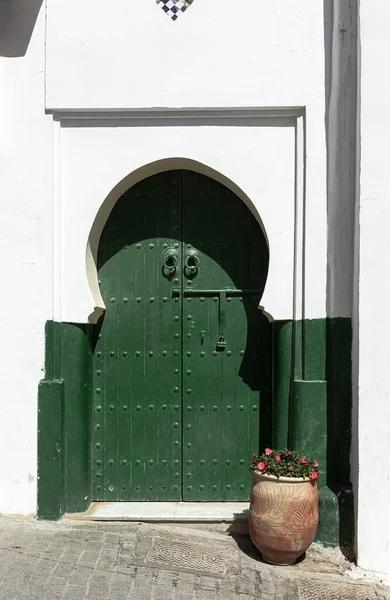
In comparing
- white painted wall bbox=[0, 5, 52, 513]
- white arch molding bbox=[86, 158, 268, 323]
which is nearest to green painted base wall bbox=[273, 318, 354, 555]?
white arch molding bbox=[86, 158, 268, 323]

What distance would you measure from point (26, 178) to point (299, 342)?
243 centimetres

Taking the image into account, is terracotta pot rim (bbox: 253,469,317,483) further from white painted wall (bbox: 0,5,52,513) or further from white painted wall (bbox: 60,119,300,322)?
white painted wall (bbox: 0,5,52,513)

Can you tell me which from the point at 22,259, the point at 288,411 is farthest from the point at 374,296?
the point at 22,259

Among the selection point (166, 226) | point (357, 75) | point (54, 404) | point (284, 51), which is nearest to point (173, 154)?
point (166, 226)

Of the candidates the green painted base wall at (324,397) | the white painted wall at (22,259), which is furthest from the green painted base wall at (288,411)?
the white painted wall at (22,259)

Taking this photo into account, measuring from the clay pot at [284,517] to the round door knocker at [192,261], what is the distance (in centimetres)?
173

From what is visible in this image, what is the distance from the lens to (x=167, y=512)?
5.41 m

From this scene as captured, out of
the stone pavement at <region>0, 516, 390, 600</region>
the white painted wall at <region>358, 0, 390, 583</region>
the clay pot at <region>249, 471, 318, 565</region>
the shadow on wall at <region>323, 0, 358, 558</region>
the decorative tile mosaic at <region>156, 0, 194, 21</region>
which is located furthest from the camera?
the decorative tile mosaic at <region>156, 0, 194, 21</region>

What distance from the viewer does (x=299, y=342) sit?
5219 millimetres

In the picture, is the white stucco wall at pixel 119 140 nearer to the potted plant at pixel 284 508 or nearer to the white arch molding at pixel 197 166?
the white arch molding at pixel 197 166

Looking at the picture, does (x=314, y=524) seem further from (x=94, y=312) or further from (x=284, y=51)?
(x=284, y=51)

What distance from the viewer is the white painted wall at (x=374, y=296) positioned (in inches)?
188

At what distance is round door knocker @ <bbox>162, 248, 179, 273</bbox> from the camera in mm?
5578

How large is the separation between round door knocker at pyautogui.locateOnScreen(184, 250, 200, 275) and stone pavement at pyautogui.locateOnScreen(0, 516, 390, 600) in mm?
2007
